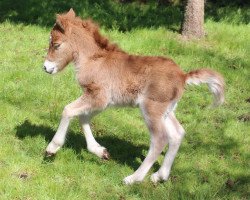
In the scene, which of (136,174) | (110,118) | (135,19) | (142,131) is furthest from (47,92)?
(135,19)

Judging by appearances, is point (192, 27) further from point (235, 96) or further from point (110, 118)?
point (110, 118)

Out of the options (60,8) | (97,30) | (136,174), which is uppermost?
(97,30)

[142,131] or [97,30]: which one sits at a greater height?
[97,30]

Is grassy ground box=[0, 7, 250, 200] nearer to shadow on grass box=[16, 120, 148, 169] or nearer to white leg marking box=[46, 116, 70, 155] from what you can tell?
shadow on grass box=[16, 120, 148, 169]

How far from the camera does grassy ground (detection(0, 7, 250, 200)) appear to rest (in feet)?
20.3

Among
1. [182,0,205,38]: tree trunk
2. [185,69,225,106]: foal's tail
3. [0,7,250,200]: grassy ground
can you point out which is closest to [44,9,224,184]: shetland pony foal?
[185,69,225,106]: foal's tail

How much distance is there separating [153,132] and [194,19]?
5527mm

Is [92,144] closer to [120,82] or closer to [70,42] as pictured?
[120,82]

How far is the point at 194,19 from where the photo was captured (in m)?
Answer: 11.2

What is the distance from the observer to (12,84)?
888 cm

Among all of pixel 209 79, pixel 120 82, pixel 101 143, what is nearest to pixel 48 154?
pixel 101 143

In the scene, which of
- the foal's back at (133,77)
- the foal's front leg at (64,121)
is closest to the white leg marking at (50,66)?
the foal's back at (133,77)

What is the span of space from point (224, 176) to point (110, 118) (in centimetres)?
217

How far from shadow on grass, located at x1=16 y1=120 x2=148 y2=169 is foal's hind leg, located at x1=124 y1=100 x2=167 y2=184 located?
0.47 m
